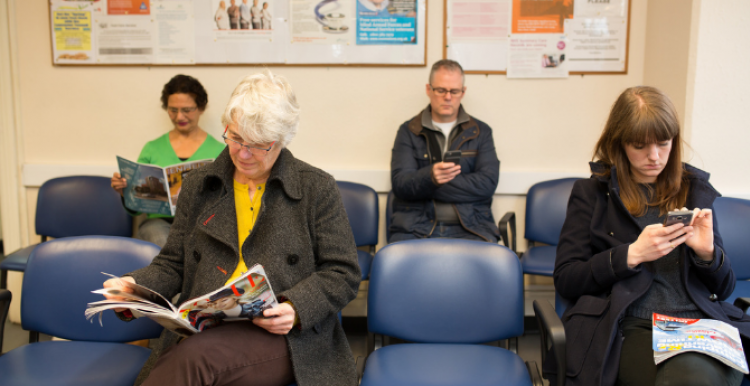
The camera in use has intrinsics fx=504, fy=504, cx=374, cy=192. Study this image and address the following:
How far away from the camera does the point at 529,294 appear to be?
3.26 meters

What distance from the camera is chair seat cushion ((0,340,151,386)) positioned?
155 cm

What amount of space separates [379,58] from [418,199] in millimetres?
923

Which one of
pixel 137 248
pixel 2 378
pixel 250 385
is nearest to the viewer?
pixel 250 385

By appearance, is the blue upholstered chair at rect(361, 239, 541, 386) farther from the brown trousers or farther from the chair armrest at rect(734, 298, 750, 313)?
the chair armrest at rect(734, 298, 750, 313)

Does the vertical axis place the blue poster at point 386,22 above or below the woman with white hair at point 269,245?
above

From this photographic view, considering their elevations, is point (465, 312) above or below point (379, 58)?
below

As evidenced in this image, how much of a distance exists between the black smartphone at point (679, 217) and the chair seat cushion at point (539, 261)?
104cm

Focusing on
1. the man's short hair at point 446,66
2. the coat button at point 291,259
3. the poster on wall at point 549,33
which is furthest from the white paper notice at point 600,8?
the coat button at point 291,259

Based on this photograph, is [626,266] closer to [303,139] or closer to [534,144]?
[534,144]

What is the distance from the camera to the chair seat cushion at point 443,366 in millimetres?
1530

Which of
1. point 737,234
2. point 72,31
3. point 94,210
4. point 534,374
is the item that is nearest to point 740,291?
point 737,234

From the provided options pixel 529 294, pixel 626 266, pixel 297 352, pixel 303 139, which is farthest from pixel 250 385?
pixel 529 294

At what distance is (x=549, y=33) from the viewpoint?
3068 millimetres

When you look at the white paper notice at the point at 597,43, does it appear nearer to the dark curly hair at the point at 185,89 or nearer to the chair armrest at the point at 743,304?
the chair armrest at the point at 743,304
